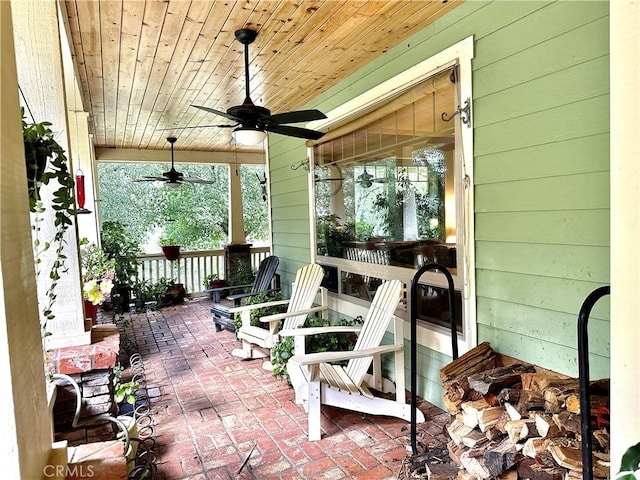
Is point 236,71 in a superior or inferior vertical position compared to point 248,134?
superior

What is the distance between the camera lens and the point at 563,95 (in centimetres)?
197

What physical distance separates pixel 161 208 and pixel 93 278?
868 cm

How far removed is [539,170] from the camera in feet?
6.90

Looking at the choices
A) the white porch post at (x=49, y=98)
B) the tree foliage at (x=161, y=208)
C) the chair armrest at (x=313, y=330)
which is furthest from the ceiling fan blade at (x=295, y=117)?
the tree foliage at (x=161, y=208)

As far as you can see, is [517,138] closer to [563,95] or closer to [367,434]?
[563,95]

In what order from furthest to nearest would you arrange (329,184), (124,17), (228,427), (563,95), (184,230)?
(184,230)
(329,184)
(228,427)
(124,17)
(563,95)

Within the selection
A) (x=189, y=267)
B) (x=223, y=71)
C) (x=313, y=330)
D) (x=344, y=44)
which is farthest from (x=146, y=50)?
(x=189, y=267)

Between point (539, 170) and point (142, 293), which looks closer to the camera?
point (539, 170)

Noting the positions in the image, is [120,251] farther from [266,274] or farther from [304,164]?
[304,164]

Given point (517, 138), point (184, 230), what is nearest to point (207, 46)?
point (517, 138)

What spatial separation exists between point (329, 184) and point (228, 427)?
8.53ft

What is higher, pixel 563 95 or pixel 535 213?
pixel 563 95
